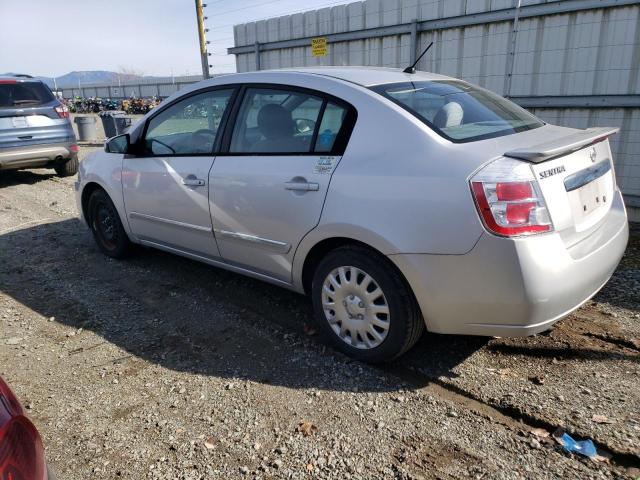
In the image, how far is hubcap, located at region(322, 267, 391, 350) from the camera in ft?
9.78

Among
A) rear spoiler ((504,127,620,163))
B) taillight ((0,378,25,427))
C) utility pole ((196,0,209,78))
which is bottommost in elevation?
taillight ((0,378,25,427))

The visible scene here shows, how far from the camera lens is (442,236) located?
258 cm

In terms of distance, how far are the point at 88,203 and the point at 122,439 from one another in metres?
3.31

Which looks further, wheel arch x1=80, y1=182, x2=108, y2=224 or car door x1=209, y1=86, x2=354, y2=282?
wheel arch x1=80, y1=182, x2=108, y2=224

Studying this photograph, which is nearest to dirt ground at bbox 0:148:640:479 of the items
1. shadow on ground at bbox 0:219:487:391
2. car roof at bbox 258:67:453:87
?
shadow on ground at bbox 0:219:487:391

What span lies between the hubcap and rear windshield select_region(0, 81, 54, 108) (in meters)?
7.76

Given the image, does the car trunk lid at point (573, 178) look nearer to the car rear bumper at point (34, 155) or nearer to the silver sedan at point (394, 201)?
the silver sedan at point (394, 201)

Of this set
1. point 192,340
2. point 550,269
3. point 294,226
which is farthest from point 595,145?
point 192,340

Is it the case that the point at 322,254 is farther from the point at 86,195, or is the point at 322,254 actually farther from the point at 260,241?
the point at 86,195

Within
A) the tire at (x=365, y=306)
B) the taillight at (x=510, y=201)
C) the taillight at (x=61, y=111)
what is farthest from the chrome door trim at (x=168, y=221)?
the taillight at (x=61, y=111)

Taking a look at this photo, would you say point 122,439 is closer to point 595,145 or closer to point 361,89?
point 361,89

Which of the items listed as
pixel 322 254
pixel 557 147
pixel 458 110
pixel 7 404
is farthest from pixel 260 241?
pixel 7 404

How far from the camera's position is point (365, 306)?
302cm

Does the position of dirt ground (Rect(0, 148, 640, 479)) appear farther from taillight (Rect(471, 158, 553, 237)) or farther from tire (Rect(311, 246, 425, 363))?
taillight (Rect(471, 158, 553, 237))
